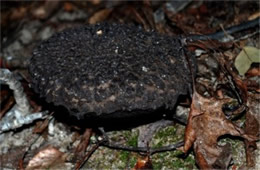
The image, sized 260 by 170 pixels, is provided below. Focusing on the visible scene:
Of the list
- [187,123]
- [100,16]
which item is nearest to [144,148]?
[187,123]

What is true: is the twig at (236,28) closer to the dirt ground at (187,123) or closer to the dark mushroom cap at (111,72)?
the dirt ground at (187,123)

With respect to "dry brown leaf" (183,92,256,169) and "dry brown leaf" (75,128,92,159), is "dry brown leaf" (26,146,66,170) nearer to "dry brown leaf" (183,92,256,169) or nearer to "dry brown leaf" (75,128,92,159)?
"dry brown leaf" (75,128,92,159)

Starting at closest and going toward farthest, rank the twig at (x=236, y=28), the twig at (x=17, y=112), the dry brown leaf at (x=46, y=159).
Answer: the dry brown leaf at (x=46, y=159)
the twig at (x=17, y=112)
the twig at (x=236, y=28)

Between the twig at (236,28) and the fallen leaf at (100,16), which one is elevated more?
the fallen leaf at (100,16)

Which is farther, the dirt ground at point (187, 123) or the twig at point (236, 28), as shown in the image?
the twig at point (236, 28)

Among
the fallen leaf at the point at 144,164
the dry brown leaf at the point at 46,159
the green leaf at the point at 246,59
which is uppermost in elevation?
the green leaf at the point at 246,59

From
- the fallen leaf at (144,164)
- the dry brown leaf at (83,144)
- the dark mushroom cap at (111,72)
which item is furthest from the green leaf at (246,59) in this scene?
the dry brown leaf at (83,144)

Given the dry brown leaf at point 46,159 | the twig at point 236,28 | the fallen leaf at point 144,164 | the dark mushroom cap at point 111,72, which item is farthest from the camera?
the twig at point 236,28
